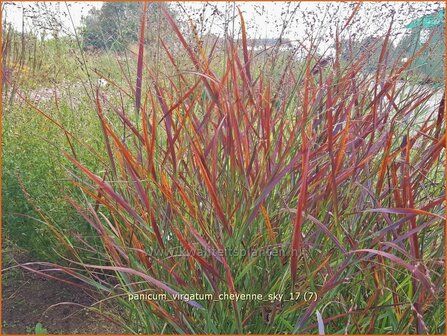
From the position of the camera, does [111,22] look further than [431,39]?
Yes

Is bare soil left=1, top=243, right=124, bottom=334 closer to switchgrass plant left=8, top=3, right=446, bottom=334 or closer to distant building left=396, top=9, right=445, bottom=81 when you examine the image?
switchgrass plant left=8, top=3, right=446, bottom=334

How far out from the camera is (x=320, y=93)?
5.22 feet

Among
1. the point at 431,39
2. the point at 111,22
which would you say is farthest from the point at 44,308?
the point at 431,39

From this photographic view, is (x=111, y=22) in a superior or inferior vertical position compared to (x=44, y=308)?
superior

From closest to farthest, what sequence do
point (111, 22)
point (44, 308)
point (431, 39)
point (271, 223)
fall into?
point (271, 223)
point (431, 39)
point (44, 308)
point (111, 22)

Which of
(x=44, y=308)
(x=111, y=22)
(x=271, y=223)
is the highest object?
(x=111, y=22)

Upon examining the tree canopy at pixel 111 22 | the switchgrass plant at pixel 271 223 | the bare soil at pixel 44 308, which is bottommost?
the bare soil at pixel 44 308

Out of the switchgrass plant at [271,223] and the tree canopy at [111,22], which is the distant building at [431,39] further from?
the tree canopy at [111,22]

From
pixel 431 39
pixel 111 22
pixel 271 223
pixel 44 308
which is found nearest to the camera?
pixel 271 223

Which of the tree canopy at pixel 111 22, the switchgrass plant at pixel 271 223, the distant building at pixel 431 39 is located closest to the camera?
the switchgrass plant at pixel 271 223

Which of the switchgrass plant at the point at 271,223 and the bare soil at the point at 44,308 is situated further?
the bare soil at the point at 44,308

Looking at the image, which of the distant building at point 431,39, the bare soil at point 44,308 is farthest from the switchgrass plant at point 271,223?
the bare soil at point 44,308

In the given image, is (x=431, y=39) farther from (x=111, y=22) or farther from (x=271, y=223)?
(x=111, y=22)

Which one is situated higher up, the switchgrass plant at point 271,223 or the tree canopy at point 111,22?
the tree canopy at point 111,22
